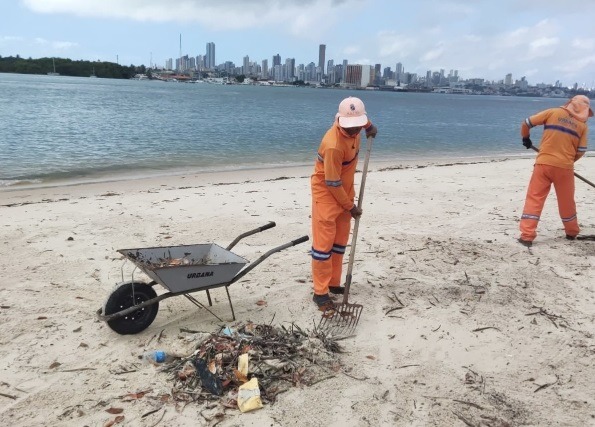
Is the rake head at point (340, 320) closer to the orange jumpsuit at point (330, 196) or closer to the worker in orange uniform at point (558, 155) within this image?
the orange jumpsuit at point (330, 196)

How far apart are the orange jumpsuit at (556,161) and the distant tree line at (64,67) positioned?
5897 inches

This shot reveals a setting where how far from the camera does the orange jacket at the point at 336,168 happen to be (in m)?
4.24

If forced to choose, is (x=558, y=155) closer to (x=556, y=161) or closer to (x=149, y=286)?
(x=556, y=161)

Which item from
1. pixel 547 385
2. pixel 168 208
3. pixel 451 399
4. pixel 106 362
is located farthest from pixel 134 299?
pixel 168 208

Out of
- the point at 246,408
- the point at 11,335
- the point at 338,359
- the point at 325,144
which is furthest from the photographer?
the point at 325,144

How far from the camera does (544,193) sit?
6281mm

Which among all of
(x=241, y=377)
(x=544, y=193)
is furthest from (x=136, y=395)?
(x=544, y=193)

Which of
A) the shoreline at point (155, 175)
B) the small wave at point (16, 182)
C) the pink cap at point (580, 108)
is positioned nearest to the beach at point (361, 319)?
the pink cap at point (580, 108)

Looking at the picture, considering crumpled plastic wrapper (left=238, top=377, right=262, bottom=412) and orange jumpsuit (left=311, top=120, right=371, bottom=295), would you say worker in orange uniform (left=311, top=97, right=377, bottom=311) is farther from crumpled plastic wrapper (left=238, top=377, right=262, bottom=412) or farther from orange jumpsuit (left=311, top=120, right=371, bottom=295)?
crumpled plastic wrapper (left=238, top=377, right=262, bottom=412)

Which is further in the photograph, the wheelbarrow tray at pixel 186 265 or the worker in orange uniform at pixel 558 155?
the worker in orange uniform at pixel 558 155

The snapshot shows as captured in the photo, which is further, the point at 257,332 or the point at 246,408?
the point at 257,332

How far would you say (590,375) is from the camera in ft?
11.7

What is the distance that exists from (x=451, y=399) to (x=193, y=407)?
1.67 metres

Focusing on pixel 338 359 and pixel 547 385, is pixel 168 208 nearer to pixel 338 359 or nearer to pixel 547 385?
pixel 338 359
